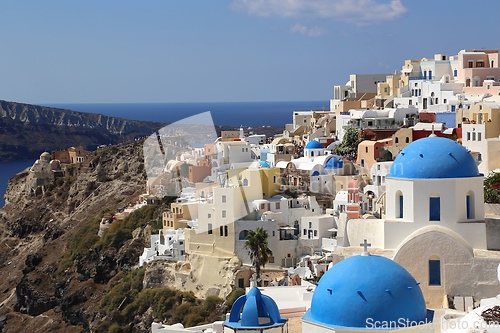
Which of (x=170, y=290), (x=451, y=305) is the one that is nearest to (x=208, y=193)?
(x=170, y=290)

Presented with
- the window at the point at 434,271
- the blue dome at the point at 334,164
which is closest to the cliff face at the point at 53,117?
the blue dome at the point at 334,164

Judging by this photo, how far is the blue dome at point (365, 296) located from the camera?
13805 millimetres

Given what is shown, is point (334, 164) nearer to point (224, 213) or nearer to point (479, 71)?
point (224, 213)

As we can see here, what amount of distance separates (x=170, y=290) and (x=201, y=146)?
12.4 meters

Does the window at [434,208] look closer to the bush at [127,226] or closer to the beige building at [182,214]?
the beige building at [182,214]

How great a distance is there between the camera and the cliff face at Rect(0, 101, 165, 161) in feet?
455

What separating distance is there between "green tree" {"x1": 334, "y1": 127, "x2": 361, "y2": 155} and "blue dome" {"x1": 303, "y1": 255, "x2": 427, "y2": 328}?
29225mm

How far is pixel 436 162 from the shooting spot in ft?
60.2

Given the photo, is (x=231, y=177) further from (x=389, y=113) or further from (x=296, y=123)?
(x=296, y=123)

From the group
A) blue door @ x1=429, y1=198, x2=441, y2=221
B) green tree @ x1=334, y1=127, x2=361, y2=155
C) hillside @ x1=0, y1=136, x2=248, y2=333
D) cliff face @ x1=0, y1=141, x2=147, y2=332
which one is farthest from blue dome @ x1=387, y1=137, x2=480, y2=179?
cliff face @ x1=0, y1=141, x2=147, y2=332

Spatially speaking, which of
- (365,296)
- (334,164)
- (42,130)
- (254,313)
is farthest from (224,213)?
(42,130)

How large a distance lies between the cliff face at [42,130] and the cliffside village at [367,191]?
82068 mm

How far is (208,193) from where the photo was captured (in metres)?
39.0

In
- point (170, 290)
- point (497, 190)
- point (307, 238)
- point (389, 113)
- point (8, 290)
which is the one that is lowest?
point (8, 290)
